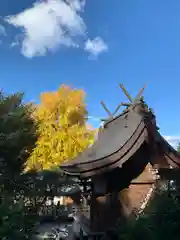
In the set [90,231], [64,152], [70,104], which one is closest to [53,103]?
[70,104]

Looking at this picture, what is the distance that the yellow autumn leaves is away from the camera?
19984 millimetres

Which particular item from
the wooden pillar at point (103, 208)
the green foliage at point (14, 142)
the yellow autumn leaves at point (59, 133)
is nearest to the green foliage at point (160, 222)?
the green foliage at point (14, 142)

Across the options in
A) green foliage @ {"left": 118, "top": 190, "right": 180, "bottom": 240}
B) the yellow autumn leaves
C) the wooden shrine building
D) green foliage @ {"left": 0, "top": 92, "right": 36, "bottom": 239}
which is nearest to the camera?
green foliage @ {"left": 118, "top": 190, "right": 180, "bottom": 240}

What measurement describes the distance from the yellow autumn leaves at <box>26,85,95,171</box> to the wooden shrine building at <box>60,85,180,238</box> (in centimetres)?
665

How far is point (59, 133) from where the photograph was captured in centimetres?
2095

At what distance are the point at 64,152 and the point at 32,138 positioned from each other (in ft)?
37.0

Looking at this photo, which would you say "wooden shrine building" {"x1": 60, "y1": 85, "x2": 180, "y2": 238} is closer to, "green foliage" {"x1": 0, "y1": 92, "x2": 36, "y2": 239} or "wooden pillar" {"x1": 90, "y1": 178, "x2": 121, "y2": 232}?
"wooden pillar" {"x1": 90, "y1": 178, "x2": 121, "y2": 232}

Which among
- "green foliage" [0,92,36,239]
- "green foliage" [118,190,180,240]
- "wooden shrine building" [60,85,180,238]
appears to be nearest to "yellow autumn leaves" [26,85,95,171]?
"wooden shrine building" [60,85,180,238]

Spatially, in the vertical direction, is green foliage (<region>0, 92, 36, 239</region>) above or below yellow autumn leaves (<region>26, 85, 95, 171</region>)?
below

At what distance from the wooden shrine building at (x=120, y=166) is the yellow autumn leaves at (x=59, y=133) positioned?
665 centimetres

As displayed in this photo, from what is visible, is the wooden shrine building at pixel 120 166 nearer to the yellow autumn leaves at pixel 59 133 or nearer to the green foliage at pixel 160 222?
the green foliage at pixel 160 222

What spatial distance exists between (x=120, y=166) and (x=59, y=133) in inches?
456

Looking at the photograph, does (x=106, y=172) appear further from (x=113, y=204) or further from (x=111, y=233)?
(x=111, y=233)

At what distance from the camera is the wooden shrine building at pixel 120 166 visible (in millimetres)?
9734
